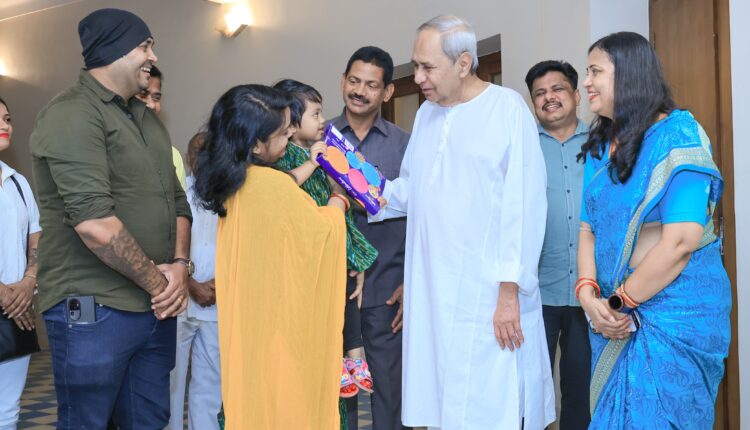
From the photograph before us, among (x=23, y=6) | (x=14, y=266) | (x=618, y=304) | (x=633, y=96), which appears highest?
(x=23, y=6)

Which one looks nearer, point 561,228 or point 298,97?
point 298,97

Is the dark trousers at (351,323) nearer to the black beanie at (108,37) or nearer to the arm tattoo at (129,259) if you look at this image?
the arm tattoo at (129,259)

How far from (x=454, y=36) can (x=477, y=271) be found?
33.0 inches

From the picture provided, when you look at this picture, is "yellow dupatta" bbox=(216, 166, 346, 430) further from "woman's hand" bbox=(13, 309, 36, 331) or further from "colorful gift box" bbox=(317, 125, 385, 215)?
"woman's hand" bbox=(13, 309, 36, 331)

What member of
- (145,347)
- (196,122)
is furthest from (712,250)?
(196,122)

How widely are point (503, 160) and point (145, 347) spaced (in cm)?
138

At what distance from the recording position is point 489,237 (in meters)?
2.67

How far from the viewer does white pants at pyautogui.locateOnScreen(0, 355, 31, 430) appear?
3295 mm

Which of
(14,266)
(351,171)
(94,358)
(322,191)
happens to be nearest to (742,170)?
(351,171)

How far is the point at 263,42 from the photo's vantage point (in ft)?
22.4

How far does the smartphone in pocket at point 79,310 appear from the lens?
2.36m

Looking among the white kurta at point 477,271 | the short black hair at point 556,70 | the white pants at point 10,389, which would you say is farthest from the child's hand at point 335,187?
the white pants at point 10,389

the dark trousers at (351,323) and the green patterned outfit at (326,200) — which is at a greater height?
the green patterned outfit at (326,200)

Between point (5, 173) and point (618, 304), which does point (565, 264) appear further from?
point (5, 173)
